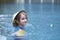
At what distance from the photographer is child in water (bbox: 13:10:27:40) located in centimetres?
191

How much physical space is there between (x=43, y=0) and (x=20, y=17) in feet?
77.6

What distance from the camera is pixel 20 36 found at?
6.24ft

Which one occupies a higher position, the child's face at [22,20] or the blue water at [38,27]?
the child's face at [22,20]

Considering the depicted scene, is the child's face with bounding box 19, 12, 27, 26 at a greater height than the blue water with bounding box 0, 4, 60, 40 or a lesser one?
greater

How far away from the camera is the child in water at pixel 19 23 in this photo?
6.26ft

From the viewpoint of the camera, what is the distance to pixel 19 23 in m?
1.95

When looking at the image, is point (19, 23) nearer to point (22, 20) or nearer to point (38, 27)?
point (22, 20)

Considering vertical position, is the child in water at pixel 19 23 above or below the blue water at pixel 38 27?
above

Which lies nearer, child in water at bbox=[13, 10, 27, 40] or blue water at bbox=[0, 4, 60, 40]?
child in water at bbox=[13, 10, 27, 40]

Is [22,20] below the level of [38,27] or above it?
above

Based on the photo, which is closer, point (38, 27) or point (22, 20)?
point (22, 20)

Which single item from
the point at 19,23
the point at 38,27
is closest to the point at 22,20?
the point at 19,23

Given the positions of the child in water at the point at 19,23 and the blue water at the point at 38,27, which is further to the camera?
the blue water at the point at 38,27

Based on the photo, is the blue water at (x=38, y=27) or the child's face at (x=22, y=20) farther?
the blue water at (x=38, y=27)
